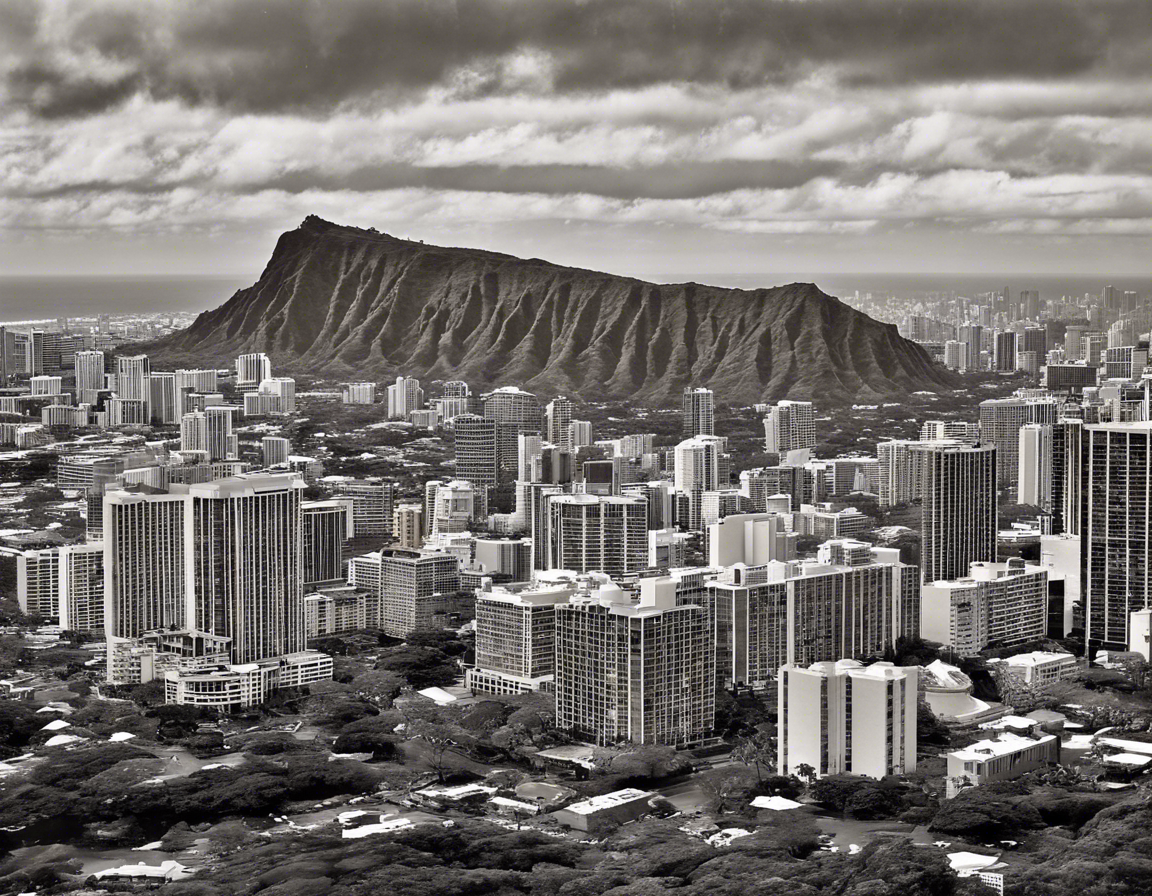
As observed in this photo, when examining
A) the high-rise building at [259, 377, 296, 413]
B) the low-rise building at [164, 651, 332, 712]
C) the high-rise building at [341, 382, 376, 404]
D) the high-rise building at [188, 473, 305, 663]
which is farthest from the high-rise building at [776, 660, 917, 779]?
the high-rise building at [341, 382, 376, 404]

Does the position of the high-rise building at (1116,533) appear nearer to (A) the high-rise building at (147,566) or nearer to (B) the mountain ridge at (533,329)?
(A) the high-rise building at (147,566)

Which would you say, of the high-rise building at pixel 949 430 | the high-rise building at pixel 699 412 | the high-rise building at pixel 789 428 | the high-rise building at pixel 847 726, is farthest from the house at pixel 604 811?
the high-rise building at pixel 699 412

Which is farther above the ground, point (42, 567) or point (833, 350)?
point (833, 350)

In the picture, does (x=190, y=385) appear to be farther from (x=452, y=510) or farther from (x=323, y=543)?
(x=323, y=543)

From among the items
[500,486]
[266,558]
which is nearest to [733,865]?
[266,558]

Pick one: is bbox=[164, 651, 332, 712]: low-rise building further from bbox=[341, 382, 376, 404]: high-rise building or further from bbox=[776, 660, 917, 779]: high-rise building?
bbox=[341, 382, 376, 404]: high-rise building

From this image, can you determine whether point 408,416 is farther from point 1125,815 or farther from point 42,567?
point 1125,815
